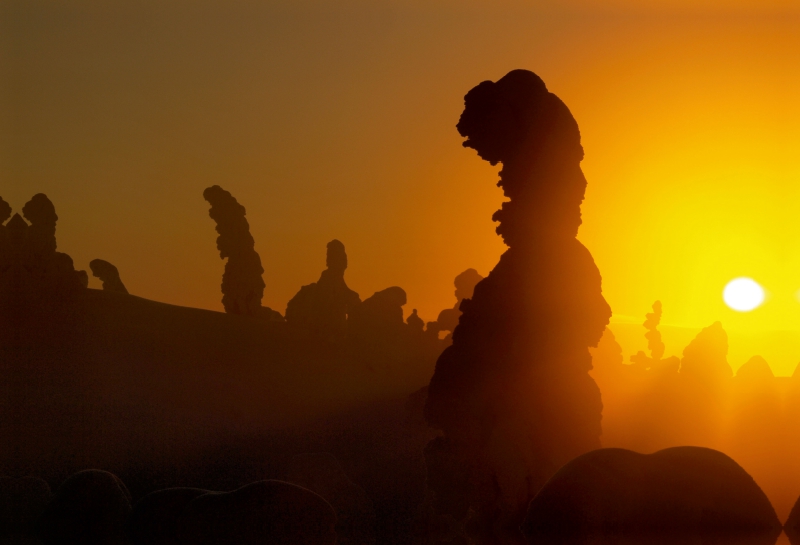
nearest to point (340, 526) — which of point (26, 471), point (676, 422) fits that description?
point (26, 471)

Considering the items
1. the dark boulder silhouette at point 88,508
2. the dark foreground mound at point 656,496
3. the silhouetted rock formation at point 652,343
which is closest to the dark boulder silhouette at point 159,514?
the dark boulder silhouette at point 88,508

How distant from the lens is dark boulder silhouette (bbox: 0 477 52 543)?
29891 millimetres

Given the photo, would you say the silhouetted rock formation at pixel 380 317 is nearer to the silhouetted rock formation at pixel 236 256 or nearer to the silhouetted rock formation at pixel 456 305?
the silhouetted rock formation at pixel 456 305

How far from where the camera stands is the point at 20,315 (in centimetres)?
6022

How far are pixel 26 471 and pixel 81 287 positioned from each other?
2346 cm

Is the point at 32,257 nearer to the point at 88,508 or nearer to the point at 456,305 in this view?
the point at 456,305

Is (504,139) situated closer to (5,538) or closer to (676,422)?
(5,538)

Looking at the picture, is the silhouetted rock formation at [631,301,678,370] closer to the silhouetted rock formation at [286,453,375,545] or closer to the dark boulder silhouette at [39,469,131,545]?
the silhouetted rock formation at [286,453,375,545]

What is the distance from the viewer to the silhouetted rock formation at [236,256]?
70.2m

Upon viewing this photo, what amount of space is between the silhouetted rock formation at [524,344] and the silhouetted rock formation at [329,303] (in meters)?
42.8

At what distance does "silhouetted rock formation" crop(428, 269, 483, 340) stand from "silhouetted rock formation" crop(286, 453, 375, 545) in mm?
35831

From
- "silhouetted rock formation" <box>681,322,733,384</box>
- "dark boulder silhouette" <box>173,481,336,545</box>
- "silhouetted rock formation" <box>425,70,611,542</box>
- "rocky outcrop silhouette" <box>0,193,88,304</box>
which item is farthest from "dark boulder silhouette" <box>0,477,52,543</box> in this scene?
"silhouetted rock formation" <box>681,322,733,384</box>

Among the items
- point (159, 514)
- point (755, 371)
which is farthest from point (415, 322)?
point (159, 514)

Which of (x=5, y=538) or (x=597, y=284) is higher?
(x=597, y=284)
